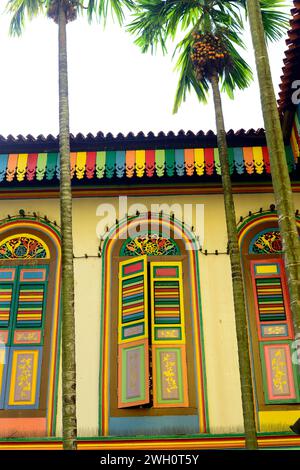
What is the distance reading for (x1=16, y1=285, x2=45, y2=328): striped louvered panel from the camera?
8273 millimetres

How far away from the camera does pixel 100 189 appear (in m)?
9.16

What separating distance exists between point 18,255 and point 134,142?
7.67 ft

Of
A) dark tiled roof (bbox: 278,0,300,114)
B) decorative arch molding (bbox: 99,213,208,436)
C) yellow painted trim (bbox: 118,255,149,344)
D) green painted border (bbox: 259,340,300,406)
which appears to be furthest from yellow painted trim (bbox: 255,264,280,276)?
dark tiled roof (bbox: 278,0,300,114)

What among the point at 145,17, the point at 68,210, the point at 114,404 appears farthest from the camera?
the point at 145,17

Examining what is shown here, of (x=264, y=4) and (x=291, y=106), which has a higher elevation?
(x=264, y=4)

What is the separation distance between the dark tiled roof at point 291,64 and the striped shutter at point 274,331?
2206 millimetres

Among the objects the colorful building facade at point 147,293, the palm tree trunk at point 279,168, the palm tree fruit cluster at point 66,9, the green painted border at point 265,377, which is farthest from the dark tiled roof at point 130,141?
the green painted border at point 265,377

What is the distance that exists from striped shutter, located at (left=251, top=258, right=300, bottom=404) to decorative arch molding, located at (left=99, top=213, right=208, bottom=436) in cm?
80

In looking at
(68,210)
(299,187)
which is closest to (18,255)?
(68,210)

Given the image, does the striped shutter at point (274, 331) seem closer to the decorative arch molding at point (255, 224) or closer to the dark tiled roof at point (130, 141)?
the decorative arch molding at point (255, 224)

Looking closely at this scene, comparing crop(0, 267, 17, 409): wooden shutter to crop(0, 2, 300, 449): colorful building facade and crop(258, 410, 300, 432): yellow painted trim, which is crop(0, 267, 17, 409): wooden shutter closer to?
crop(0, 2, 300, 449): colorful building facade

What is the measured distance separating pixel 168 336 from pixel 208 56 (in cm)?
375

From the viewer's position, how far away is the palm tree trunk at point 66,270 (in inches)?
233
